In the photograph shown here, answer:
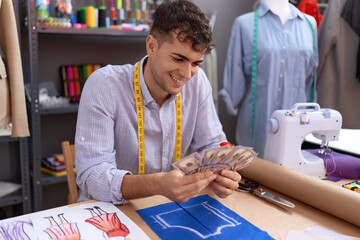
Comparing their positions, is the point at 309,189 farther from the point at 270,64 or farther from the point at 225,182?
the point at 270,64

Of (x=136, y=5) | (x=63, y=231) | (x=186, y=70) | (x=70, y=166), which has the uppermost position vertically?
(x=136, y=5)

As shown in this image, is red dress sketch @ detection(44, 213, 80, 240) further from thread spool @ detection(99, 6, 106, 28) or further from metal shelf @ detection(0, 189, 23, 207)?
thread spool @ detection(99, 6, 106, 28)

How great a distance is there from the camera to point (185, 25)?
129cm

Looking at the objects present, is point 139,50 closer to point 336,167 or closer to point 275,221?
point 336,167

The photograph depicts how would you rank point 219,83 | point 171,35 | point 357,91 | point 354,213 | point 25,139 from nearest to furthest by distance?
point 354,213 → point 171,35 → point 25,139 → point 357,91 → point 219,83

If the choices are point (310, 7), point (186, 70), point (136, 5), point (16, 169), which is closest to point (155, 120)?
point (186, 70)

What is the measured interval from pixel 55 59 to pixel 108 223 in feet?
7.11

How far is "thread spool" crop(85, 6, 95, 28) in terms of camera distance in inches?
102

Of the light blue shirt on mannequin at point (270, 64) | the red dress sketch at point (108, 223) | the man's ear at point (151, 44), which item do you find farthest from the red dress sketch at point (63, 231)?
the light blue shirt on mannequin at point (270, 64)

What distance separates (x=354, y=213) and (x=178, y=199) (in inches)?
21.9

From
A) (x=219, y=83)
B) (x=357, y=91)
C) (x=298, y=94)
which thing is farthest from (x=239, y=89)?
(x=219, y=83)

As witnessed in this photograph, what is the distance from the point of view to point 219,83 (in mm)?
3814

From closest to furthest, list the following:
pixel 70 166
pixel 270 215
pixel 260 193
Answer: pixel 270 215, pixel 260 193, pixel 70 166

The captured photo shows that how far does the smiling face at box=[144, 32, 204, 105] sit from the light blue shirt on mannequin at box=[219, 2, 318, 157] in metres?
1.20
